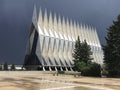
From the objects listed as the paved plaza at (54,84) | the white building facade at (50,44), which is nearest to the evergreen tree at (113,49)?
the paved plaza at (54,84)

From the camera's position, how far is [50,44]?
3354 inches

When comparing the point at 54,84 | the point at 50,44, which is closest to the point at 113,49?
the point at 54,84

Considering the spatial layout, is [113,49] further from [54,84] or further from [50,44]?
[50,44]

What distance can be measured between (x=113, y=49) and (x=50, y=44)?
45.4 metres

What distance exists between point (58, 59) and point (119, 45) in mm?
46000

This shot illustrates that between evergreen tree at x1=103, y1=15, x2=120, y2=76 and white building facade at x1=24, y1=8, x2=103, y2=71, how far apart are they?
123 feet

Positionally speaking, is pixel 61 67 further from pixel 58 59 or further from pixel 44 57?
pixel 44 57

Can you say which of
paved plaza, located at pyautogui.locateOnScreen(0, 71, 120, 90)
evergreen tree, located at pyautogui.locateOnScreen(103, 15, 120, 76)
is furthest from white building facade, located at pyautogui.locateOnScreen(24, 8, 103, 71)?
paved plaza, located at pyautogui.locateOnScreen(0, 71, 120, 90)

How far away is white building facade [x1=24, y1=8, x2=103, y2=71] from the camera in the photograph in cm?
8075

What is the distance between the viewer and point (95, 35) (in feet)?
403

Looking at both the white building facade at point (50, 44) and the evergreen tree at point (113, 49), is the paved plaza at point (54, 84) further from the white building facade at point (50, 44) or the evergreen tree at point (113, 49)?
the white building facade at point (50, 44)

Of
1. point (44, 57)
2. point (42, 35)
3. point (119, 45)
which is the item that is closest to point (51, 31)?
point (42, 35)

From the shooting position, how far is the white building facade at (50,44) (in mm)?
80750

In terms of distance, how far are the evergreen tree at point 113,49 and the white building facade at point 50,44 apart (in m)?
37.5
